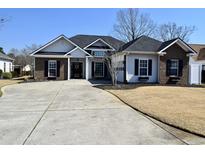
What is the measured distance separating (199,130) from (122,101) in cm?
581

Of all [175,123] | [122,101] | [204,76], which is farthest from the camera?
[204,76]

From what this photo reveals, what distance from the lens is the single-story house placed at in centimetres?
2355

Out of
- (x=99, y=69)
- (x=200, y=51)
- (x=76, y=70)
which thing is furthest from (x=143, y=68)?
(x=200, y=51)

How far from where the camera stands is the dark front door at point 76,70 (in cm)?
2966

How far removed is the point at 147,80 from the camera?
23859 millimetres

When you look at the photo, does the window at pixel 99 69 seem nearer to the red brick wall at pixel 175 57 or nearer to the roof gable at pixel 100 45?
the roof gable at pixel 100 45

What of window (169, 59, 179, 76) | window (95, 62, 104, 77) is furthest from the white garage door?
window (95, 62, 104, 77)

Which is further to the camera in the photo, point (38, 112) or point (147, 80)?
point (147, 80)

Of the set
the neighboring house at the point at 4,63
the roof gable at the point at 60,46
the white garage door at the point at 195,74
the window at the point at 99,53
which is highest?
the roof gable at the point at 60,46

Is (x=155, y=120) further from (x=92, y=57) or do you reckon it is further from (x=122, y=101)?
(x=92, y=57)

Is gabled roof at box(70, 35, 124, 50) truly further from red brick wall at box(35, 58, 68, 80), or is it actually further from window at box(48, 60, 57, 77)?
window at box(48, 60, 57, 77)

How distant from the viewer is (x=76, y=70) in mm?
29828

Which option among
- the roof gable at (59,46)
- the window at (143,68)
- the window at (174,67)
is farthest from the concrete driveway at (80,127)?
the roof gable at (59,46)
